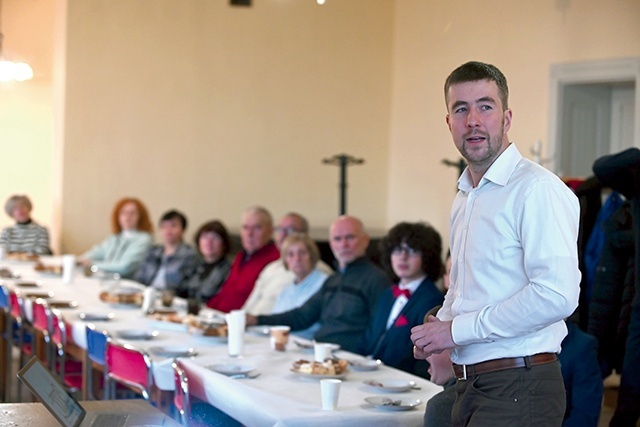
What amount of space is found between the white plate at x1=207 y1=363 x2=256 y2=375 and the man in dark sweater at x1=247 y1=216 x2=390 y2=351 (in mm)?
1151

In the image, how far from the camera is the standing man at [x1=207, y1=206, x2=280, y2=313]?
6.34 m

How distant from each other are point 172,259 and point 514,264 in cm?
529

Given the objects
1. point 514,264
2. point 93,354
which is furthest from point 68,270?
point 514,264

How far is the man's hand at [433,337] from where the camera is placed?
220 centimetres

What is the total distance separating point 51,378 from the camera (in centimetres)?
226

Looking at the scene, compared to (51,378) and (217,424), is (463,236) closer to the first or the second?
(51,378)

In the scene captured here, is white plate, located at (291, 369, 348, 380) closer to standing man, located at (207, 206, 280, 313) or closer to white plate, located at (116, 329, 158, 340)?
white plate, located at (116, 329, 158, 340)

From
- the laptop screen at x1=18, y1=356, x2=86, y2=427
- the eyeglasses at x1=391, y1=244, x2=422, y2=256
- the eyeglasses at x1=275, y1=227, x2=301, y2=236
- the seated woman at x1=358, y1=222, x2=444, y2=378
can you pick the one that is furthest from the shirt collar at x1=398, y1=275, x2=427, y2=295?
the eyeglasses at x1=275, y1=227, x2=301, y2=236

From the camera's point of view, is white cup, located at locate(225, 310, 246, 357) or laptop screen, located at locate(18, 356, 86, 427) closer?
laptop screen, located at locate(18, 356, 86, 427)

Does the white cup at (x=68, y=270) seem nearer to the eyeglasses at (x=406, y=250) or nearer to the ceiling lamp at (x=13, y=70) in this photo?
the ceiling lamp at (x=13, y=70)

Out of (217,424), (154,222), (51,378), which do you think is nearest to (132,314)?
(217,424)

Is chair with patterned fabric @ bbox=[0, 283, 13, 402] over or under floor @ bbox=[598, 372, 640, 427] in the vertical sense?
over

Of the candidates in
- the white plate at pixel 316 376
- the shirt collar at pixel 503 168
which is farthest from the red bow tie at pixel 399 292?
the shirt collar at pixel 503 168

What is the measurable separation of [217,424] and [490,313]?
1573 millimetres
